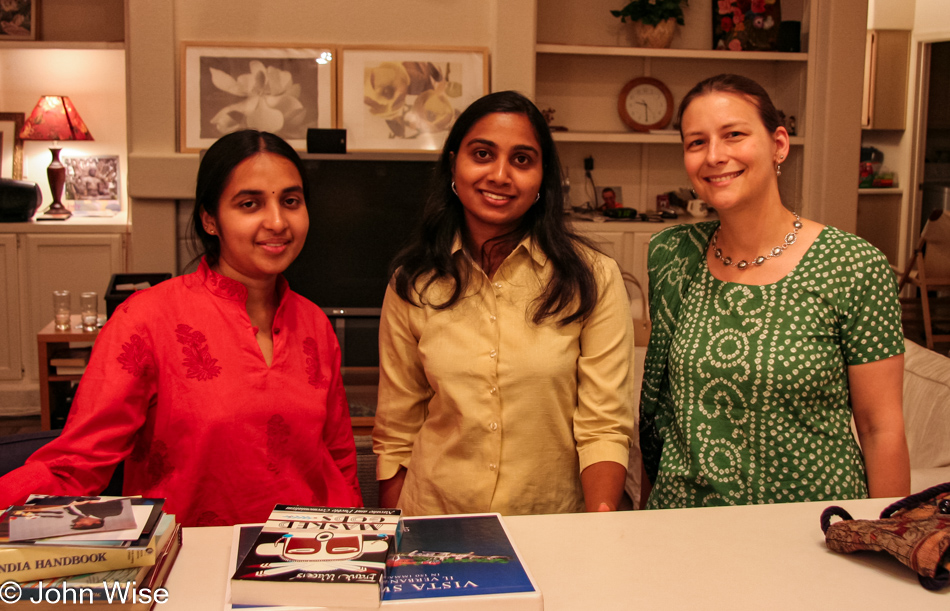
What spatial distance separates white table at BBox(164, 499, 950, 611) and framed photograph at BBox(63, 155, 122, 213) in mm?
4292

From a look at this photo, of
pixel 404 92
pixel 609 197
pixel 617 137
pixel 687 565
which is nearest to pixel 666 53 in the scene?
pixel 617 137

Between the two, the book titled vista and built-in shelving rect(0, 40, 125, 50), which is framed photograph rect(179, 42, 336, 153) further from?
the book titled vista

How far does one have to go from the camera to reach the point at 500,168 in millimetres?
1461

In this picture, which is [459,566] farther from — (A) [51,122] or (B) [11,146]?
(B) [11,146]

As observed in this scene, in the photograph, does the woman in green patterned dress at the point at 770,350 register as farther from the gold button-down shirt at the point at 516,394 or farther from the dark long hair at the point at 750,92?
the gold button-down shirt at the point at 516,394

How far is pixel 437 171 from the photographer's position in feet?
5.39

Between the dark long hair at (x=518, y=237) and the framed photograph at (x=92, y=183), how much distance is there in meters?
3.86

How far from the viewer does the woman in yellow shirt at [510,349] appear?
4.72 feet

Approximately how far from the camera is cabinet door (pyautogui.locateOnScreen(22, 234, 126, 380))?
14.5ft

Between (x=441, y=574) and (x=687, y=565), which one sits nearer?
(x=441, y=574)

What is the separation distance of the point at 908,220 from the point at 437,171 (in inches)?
225

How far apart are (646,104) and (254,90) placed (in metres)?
2.22

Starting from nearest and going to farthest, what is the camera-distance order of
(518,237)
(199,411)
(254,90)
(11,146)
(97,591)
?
(97,591), (199,411), (518,237), (254,90), (11,146)

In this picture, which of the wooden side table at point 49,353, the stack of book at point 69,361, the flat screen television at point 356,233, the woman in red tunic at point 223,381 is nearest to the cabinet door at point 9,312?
Answer: the wooden side table at point 49,353
